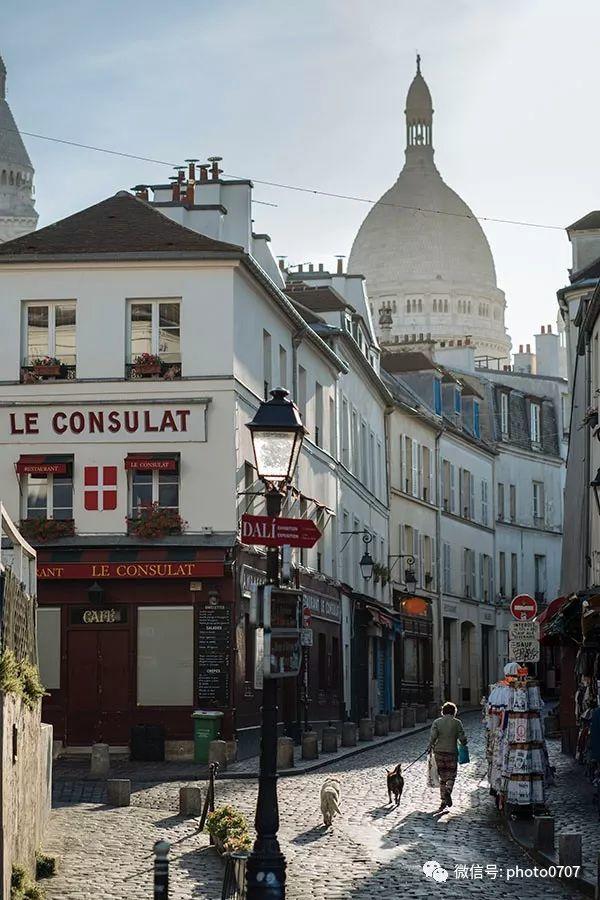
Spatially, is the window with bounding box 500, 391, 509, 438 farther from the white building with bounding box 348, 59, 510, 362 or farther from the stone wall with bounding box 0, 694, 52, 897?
the white building with bounding box 348, 59, 510, 362

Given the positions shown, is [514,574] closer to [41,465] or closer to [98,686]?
[41,465]

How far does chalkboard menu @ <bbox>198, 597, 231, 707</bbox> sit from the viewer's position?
31.7 m

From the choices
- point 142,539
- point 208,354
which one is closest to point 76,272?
point 208,354

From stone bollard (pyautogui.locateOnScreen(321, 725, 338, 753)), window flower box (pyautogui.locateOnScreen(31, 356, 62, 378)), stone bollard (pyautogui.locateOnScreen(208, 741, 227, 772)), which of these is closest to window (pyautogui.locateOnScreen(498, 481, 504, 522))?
stone bollard (pyautogui.locateOnScreen(321, 725, 338, 753))

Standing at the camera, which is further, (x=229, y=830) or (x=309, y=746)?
(x=309, y=746)

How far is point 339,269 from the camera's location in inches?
2322

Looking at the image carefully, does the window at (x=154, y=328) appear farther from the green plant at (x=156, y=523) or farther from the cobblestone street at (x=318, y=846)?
the cobblestone street at (x=318, y=846)

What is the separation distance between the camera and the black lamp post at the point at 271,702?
42.2 ft

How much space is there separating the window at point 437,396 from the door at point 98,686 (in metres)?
33.7

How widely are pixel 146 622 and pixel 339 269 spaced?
28560 millimetres

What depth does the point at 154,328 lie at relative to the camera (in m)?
33.7

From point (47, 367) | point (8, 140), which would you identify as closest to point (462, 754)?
point (47, 367)

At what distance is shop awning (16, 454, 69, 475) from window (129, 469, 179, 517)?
4.27 feet

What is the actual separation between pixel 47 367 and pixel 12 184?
462 ft
